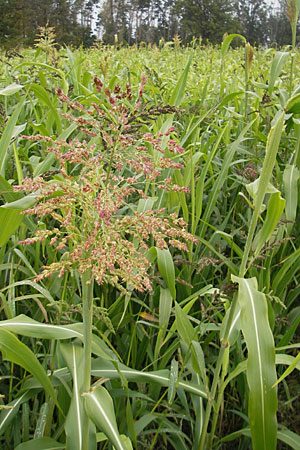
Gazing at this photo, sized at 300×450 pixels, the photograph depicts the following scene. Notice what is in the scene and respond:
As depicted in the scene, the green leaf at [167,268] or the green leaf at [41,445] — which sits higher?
the green leaf at [167,268]

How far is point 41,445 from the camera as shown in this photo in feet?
3.18

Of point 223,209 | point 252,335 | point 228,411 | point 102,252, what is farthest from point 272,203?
point 223,209

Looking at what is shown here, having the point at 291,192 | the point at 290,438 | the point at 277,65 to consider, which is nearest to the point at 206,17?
the point at 277,65

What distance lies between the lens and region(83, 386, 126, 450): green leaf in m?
0.79

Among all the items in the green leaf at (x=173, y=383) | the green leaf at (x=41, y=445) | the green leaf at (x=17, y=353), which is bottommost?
the green leaf at (x=41, y=445)

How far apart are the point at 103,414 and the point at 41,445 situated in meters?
0.27

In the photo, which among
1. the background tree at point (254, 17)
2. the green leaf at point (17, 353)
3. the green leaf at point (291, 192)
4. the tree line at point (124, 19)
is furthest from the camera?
the background tree at point (254, 17)

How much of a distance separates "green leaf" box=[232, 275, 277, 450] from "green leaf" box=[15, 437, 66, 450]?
18.3 inches

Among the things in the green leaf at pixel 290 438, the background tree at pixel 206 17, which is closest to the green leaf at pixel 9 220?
the green leaf at pixel 290 438

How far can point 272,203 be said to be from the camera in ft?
3.17

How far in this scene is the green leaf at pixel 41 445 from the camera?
96 centimetres

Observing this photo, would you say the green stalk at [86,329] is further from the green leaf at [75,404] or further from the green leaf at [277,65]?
the green leaf at [277,65]

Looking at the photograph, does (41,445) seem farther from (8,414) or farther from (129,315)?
(129,315)

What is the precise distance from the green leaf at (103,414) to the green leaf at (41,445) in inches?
9.4
